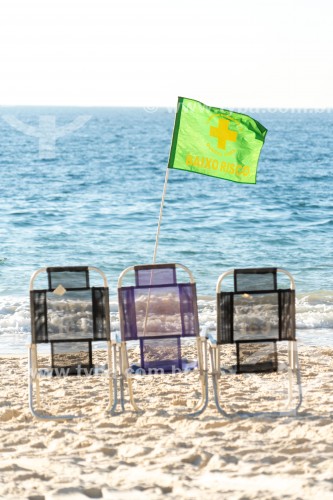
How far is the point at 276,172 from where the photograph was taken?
3812 centimetres

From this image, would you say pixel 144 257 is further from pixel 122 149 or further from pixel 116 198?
pixel 122 149

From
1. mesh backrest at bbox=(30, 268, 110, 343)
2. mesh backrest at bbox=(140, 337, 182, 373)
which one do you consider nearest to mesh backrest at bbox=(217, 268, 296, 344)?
mesh backrest at bbox=(140, 337, 182, 373)

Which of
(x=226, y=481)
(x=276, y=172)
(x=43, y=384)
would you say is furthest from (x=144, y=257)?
(x=276, y=172)

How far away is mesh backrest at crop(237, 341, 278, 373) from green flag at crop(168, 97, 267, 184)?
1310 mm

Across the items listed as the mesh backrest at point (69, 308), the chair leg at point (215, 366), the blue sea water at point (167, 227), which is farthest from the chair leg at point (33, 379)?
the blue sea water at point (167, 227)

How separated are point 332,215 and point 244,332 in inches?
675

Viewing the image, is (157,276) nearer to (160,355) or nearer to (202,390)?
(160,355)

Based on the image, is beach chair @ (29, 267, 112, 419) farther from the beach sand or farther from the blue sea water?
the blue sea water

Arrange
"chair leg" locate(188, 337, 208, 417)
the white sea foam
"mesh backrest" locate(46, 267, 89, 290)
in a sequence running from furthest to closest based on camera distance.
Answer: the white sea foam
"mesh backrest" locate(46, 267, 89, 290)
"chair leg" locate(188, 337, 208, 417)

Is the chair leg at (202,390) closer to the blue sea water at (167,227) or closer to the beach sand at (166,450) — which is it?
the beach sand at (166,450)

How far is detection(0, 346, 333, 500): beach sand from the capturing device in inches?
161

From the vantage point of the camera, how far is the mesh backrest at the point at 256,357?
5477 mm

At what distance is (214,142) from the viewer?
243 inches

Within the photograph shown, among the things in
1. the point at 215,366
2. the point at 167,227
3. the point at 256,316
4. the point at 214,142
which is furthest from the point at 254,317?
the point at 167,227
